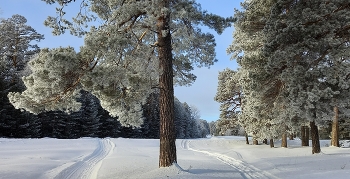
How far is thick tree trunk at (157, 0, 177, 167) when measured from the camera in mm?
9500

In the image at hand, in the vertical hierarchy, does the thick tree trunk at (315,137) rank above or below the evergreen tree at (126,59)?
below

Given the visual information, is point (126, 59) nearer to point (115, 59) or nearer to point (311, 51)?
point (115, 59)

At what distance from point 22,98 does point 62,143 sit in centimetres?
2017

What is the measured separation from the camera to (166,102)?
31.7ft

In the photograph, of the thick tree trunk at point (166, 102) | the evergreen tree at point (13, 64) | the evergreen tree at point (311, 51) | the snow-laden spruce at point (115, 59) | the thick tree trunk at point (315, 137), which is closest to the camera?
the snow-laden spruce at point (115, 59)

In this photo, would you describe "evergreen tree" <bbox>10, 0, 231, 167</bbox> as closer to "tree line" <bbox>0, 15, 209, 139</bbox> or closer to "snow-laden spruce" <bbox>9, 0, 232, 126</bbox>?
"snow-laden spruce" <bbox>9, 0, 232, 126</bbox>

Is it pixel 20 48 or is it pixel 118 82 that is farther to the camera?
pixel 20 48

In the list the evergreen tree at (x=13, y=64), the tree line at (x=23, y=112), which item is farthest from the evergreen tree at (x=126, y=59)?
the evergreen tree at (x=13, y=64)

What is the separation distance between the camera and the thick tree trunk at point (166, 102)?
9500 mm

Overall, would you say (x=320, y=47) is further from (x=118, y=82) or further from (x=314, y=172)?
(x=118, y=82)

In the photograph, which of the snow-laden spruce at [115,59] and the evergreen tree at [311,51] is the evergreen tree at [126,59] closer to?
the snow-laden spruce at [115,59]

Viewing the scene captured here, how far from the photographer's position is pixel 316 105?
Answer: 467 inches

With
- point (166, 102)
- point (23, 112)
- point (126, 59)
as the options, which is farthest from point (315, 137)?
→ point (23, 112)

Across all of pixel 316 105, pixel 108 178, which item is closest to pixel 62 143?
pixel 108 178
